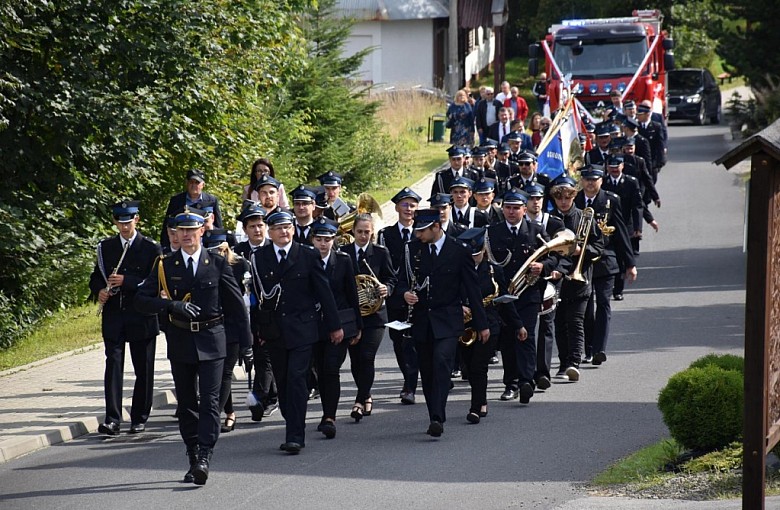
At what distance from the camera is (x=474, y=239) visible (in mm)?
11531

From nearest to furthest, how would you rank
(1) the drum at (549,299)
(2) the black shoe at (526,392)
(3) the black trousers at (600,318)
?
1. (2) the black shoe at (526,392)
2. (1) the drum at (549,299)
3. (3) the black trousers at (600,318)

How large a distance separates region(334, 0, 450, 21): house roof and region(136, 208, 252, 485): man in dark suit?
40.8 metres

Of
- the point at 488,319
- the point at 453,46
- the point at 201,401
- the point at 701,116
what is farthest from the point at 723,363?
the point at 453,46

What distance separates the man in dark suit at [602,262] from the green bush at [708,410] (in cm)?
398

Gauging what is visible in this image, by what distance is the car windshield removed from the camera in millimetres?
43406

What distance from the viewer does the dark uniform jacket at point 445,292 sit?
11133 millimetres

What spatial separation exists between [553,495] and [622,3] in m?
45.6

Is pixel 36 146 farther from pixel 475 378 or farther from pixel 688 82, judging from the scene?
pixel 688 82

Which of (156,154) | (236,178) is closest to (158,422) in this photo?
(156,154)

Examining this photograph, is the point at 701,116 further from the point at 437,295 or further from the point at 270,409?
the point at 437,295

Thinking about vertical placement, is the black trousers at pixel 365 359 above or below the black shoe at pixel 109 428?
above

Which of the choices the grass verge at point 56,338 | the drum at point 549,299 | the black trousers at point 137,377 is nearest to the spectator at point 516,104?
the grass verge at point 56,338

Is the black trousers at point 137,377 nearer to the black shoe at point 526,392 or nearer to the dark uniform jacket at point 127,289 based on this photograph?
the dark uniform jacket at point 127,289

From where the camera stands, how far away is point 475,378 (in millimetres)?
11391
